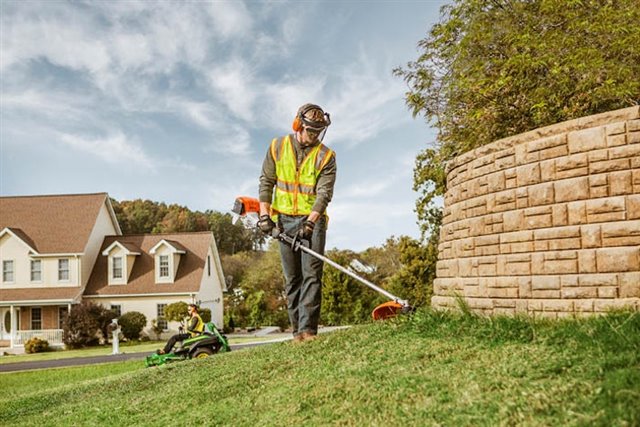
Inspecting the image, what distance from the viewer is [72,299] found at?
28.5 metres

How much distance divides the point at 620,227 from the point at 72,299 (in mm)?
27256

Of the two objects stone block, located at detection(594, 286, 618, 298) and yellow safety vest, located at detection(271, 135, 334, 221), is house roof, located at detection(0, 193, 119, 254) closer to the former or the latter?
yellow safety vest, located at detection(271, 135, 334, 221)

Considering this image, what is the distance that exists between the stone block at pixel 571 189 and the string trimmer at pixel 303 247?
78.4 inches

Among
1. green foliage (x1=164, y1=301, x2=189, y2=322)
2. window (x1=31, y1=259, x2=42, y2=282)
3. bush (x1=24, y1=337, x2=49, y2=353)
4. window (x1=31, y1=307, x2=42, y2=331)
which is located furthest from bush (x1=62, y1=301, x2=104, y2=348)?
window (x1=31, y1=259, x2=42, y2=282)

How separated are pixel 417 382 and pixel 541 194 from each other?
2833 millimetres

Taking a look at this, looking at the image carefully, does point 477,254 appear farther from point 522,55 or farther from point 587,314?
point 522,55

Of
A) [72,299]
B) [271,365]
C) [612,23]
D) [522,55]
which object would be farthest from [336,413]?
[72,299]

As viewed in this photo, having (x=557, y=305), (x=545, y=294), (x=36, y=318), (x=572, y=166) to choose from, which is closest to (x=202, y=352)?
(x=545, y=294)

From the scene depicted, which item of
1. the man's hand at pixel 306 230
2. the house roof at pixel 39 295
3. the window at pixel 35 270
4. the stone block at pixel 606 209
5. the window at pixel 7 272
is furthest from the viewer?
the window at pixel 7 272

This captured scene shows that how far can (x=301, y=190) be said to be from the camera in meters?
6.64

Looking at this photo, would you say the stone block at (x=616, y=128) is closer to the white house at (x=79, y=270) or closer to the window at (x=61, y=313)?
the white house at (x=79, y=270)

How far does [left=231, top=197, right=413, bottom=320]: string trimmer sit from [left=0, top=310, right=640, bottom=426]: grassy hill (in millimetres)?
352

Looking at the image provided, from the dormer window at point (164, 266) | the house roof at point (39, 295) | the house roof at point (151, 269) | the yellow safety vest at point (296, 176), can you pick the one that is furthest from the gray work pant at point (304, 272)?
the house roof at point (39, 295)

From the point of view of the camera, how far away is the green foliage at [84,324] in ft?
87.5
